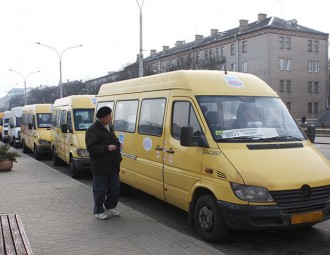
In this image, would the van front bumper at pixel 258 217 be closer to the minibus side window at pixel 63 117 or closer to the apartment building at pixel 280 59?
the minibus side window at pixel 63 117

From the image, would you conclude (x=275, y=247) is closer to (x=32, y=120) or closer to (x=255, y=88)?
(x=255, y=88)

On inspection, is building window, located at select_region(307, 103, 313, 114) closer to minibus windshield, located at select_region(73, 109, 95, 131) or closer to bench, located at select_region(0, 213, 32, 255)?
minibus windshield, located at select_region(73, 109, 95, 131)

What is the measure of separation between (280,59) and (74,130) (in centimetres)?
5512

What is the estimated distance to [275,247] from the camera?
5762mm

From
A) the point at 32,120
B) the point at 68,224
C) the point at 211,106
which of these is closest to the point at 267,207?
the point at 211,106

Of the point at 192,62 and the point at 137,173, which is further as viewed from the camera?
the point at 192,62

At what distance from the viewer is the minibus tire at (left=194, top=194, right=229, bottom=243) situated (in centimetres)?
562

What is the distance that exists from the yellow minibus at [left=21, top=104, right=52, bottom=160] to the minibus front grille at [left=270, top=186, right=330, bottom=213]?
43.9ft

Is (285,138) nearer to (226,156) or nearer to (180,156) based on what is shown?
(226,156)

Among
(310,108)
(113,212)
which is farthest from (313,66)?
(113,212)

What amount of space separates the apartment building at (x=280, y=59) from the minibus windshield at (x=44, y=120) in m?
40.2

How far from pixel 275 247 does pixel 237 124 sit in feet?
5.77

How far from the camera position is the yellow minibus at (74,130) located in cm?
1170

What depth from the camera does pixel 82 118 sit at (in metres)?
12.8
